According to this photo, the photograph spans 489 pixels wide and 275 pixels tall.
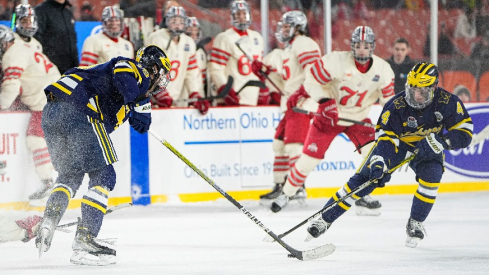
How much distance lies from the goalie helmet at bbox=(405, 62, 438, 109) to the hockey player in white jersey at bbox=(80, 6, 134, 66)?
3212 mm

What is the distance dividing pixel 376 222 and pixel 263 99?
229 centimetres

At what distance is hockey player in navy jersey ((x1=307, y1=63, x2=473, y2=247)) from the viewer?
5305mm

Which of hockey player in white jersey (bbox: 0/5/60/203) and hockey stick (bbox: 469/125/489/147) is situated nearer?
hockey player in white jersey (bbox: 0/5/60/203)

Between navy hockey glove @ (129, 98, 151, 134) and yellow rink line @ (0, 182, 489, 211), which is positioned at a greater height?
navy hockey glove @ (129, 98, 151, 134)

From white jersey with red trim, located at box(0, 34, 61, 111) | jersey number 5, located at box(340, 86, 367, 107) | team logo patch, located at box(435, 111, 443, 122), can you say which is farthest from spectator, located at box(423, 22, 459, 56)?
team logo patch, located at box(435, 111, 443, 122)

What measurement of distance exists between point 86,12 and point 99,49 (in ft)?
1.79

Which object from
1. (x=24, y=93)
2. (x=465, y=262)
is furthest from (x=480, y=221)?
(x=24, y=93)

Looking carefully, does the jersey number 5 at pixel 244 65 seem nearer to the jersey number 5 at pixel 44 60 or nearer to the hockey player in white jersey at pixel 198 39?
the hockey player in white jersey at pixel 198 39

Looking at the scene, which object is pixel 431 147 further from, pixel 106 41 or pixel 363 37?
pixel 106 41

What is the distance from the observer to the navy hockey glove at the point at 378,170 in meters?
5.20

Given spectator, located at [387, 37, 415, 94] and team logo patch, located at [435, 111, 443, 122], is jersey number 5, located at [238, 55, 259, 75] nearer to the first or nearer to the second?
spectator, located at [387, 37, 415, 94]

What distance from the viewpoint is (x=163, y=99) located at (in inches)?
316

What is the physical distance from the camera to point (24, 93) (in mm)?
7629

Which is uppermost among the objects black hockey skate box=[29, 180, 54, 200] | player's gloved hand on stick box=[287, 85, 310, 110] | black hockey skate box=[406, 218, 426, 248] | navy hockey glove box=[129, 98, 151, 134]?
navy hockey glove box=[129, 98, 151, 134]
